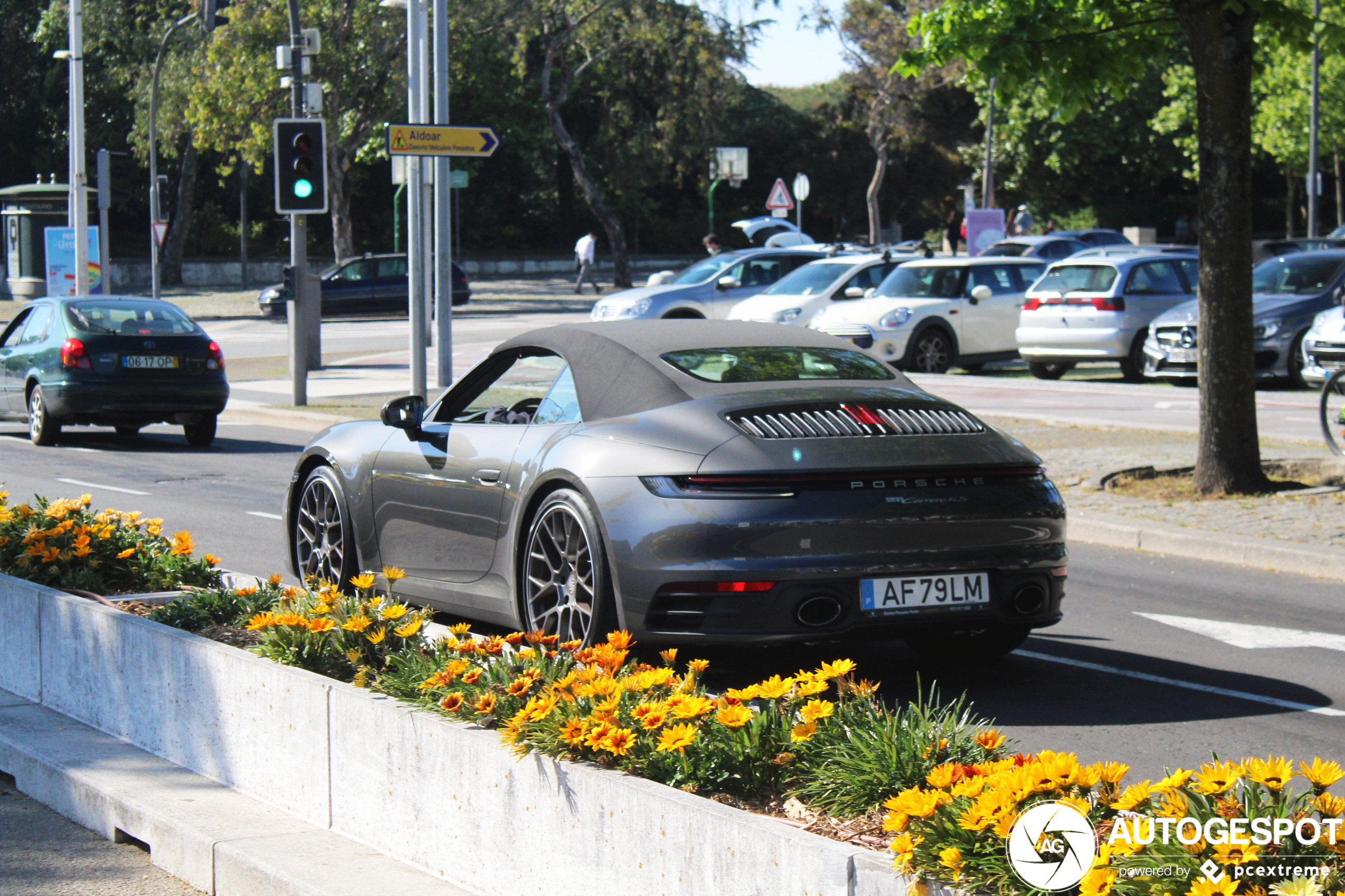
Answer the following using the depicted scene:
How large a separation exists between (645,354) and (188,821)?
276cm

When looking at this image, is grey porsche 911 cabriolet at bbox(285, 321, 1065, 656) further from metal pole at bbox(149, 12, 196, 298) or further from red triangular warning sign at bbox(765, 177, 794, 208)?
red triangular warning sign at bbox(765, 177, 794, 208)

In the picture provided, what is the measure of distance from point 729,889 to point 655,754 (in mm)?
446

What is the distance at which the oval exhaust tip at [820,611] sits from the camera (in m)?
5.56

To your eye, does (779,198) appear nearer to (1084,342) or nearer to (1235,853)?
(1084,342)

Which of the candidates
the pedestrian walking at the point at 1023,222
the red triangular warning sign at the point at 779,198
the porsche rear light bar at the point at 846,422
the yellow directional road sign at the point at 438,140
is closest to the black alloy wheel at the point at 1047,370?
the yellow directional road sign at the point at 438,140

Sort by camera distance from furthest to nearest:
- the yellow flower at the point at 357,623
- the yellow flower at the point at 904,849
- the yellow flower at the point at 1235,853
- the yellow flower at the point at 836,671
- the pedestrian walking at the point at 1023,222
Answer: the pedestrian walking at the point at 1023,222 < the yellow flower at the point at 357,623 < the yellow flower at the point at 836,671 < the yellow flower at the point at 904,849 < the yellow flower at the point at 1235,853

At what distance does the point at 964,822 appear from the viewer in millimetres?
2918

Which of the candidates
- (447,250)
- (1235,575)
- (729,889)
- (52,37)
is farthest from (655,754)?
(52,37)

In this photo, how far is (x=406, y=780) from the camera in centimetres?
407

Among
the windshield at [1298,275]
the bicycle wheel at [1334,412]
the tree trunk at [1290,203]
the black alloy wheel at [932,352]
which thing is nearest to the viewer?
the bicycle wheel at [1334,412]

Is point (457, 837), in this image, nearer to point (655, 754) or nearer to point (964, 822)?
point (655, 754)

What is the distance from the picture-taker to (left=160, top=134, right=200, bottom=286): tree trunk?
53375 mm

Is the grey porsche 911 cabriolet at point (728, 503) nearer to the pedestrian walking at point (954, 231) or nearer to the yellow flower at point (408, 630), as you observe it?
the yellow flower at point (408, 630)

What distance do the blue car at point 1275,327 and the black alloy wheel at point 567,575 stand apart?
14876 mm
